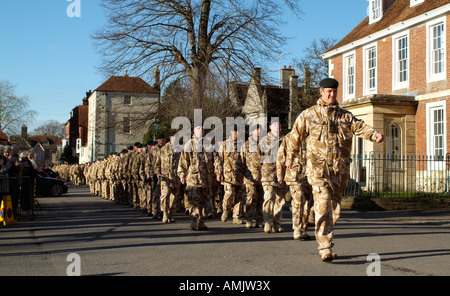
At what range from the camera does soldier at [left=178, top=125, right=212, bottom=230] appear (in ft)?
33.8

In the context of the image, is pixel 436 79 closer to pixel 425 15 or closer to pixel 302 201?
pixel 425 15

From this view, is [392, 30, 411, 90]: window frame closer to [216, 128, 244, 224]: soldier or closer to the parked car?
[216, 128, 244, 224]: soldier

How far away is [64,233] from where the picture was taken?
33.4 feet

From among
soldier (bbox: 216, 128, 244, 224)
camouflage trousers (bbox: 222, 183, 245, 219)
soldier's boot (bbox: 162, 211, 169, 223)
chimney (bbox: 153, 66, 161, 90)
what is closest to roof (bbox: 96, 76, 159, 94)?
chimney (bbox: 153, 66, 161, 90)

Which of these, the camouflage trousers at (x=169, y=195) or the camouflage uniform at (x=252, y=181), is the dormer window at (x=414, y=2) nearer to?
the camouflage uniform at (x=252, y=181)

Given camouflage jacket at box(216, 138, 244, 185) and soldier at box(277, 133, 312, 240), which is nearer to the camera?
soldier at box(277, 133, 312, 240)

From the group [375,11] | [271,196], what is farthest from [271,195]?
[375,11]

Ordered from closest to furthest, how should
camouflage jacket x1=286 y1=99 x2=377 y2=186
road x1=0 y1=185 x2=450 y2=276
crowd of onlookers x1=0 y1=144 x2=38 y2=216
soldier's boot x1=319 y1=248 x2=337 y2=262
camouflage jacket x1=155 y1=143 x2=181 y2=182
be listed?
1. road x1=0 y1=185 x2=450 y2=276
2. soldier's boot x1=319 y1=248 x2=337 y2=262
3. camouflage jacket x1=286 y1=99 x2=377 y2=186
4. camouflage jacket x1=155 y1=143 x2=181 y2=182
5. crowd of onlookers x1=0 y1=144 x2=38 y2=216

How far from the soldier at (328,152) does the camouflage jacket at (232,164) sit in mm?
4704

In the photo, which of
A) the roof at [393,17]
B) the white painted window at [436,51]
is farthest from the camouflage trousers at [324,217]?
the roof at [393,17]

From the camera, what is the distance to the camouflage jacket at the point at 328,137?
22.1ft

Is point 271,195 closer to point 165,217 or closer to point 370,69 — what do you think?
point 165,217

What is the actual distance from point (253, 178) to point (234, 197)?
4.19 ft
